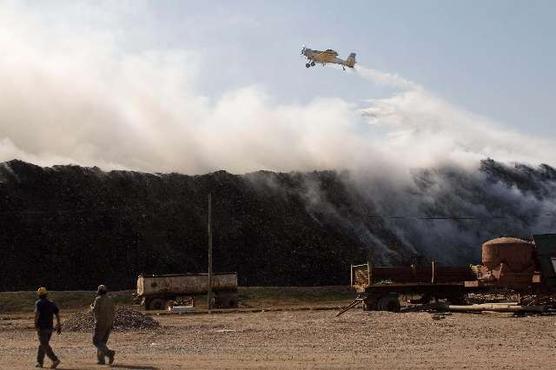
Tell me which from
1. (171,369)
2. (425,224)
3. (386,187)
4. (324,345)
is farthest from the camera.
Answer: (386,187)

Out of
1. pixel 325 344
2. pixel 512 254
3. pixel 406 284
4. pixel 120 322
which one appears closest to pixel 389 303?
pixel 406 284

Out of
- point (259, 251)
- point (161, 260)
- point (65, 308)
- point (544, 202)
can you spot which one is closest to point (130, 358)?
point (65, 308)

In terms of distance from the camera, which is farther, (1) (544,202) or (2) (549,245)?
(1) (544,202)

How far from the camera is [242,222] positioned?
8125 cm

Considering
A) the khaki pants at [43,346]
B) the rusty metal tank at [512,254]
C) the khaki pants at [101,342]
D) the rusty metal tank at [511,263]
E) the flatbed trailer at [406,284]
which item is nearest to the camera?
the khaki pants at [43,346]

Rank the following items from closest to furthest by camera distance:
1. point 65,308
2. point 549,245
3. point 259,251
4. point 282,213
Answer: point 549,245 → point 65,308 → point 259,251 → point 282,213

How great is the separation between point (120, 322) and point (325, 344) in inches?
389

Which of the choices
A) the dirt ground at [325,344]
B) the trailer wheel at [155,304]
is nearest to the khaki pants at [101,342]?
the dirt ground at [325,344]

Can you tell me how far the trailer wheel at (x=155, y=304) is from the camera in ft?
153

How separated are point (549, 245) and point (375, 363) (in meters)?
21.2

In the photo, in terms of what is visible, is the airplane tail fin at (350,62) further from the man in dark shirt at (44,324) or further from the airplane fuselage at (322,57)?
the man in dark shirt at (44,324)

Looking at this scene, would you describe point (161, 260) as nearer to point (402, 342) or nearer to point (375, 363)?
point (402, 342)

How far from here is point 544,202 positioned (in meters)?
107

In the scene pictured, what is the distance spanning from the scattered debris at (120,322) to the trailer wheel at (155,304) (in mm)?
18581
